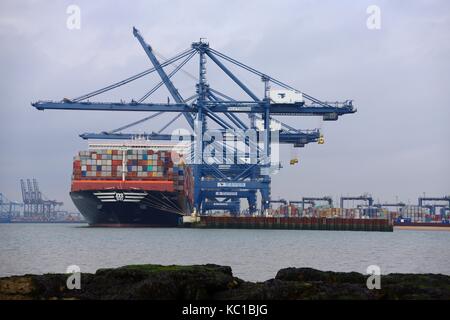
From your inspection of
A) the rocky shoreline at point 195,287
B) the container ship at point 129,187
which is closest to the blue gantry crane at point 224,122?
the container ship at point 129,187

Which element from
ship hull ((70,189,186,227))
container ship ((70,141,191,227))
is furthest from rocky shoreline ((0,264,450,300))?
container ship ((70,141,191,227))

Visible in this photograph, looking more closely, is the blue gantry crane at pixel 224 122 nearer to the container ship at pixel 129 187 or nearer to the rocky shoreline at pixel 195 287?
the container ship at pixel 129 187

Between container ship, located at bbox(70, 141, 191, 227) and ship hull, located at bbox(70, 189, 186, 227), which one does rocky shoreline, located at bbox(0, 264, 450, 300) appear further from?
container ship, located at bbox(70, 141, 191, 227)

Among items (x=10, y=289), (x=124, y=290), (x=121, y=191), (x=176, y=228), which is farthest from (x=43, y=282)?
(x=176, y=228)

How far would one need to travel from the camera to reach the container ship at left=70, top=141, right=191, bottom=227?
75688 mm

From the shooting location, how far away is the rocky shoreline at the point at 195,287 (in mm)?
10805

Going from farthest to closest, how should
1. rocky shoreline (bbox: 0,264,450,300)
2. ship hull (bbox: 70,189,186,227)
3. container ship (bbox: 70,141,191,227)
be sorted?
container ship (bbox: 70,141,191,227) → ship hull (bbox: 70,189,186,227) → rocky shoreline (bbox: 0,264,450,300)

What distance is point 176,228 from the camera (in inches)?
3199

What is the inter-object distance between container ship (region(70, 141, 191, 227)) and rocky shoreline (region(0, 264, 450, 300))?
62.9 meters

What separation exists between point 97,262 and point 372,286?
849 inches

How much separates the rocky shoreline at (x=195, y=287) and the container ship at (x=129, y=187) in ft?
206

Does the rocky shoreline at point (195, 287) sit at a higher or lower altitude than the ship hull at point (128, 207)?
lower
